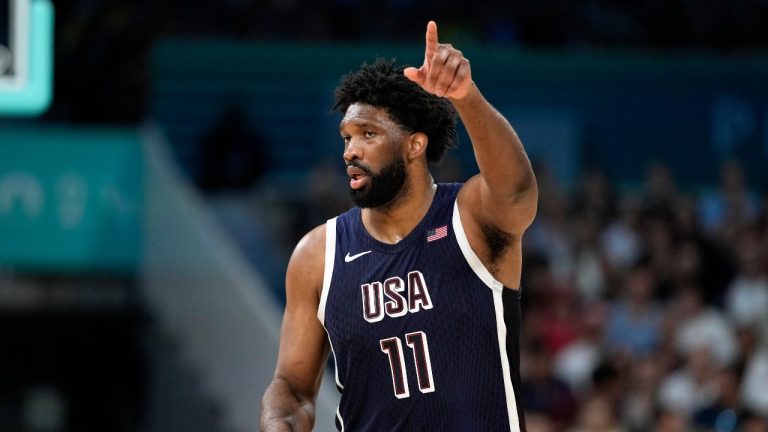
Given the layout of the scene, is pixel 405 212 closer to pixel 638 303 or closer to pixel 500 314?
pixel 500 314

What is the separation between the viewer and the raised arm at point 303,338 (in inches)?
211

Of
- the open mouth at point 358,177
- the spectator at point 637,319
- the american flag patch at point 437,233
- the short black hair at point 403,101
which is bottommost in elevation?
the spectator at point 637,319

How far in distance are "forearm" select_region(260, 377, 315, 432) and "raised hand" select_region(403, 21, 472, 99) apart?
4.77 feet

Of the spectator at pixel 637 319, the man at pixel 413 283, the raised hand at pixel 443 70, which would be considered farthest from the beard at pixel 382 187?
the spectator at pixel 637 319

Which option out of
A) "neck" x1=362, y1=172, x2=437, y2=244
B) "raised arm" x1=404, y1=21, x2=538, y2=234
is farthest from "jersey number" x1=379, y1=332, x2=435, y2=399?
"raised arm" x1=404, y1=21, x2=538, y2=234

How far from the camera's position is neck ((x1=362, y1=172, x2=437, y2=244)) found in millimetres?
5246

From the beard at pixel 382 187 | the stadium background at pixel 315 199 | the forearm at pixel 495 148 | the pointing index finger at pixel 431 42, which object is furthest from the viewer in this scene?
the stadium background at pixel 315 199

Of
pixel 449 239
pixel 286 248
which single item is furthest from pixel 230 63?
pixel 449 239

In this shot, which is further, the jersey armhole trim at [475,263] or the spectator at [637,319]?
the spectator at [637,319]

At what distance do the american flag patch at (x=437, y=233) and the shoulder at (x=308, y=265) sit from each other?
18.4 inches

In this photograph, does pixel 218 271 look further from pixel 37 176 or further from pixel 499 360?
pixel 499 360

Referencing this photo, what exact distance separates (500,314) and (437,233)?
393 mm

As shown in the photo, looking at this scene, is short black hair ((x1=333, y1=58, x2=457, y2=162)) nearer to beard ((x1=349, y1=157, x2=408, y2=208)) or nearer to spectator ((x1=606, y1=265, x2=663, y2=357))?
beard ((x1=349, y1=157, x2=408, y2=208))

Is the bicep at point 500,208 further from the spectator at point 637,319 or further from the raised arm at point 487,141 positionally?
the spectator at point 637,319
